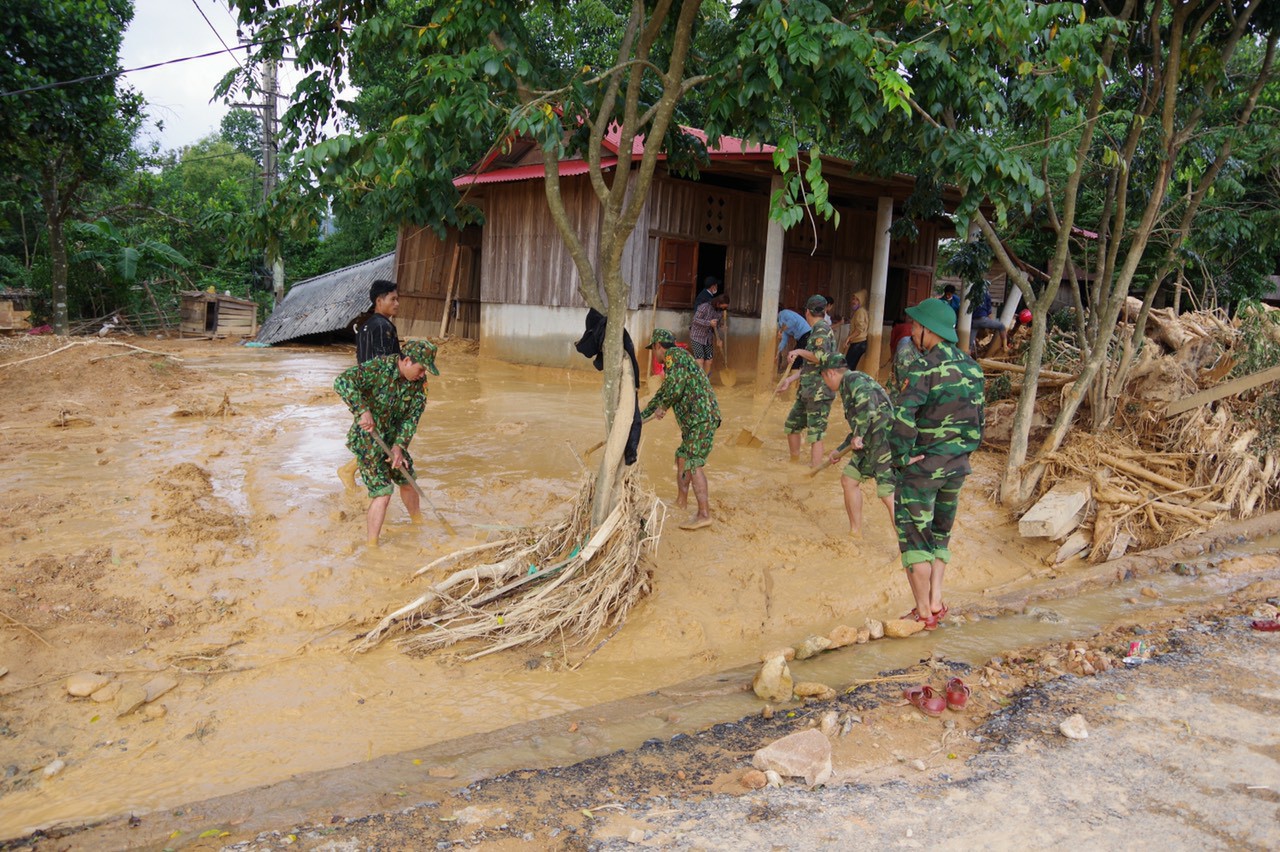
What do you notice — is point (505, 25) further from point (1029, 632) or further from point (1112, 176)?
point (1112, 176)

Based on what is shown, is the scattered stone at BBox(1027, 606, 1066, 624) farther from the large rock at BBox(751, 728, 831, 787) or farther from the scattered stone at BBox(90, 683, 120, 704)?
the scattered stone at BBox(90, 683, 120, 704)

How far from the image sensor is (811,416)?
297 inches

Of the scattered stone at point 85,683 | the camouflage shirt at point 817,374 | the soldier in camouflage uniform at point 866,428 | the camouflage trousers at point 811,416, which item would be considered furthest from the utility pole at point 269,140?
the scattered stone at point 85,683

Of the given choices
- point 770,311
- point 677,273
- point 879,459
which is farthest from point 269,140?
point 879,459

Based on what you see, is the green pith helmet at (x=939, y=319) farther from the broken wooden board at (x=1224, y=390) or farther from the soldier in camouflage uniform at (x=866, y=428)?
the broken wooden board at (x=1224, y=390)

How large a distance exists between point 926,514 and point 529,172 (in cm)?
1003

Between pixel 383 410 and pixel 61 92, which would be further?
pixel 61 92

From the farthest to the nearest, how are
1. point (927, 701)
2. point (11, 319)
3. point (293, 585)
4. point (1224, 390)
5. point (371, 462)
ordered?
point (11, 319)
point (1224, 390)
point (371, 462)
point (293, 585)
point (927, 701)

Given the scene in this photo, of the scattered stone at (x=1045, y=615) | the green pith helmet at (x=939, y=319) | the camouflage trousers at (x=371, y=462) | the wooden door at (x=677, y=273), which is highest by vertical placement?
the wooden door at (x=677, y=273)

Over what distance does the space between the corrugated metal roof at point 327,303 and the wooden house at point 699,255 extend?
3.52m

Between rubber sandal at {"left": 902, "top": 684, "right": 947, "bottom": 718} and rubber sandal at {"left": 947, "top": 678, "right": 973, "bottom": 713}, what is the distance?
3cm

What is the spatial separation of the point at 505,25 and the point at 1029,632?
468 centimetres

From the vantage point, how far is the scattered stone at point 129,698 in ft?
12.9

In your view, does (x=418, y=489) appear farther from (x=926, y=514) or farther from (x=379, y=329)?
(x=926, y=514)
